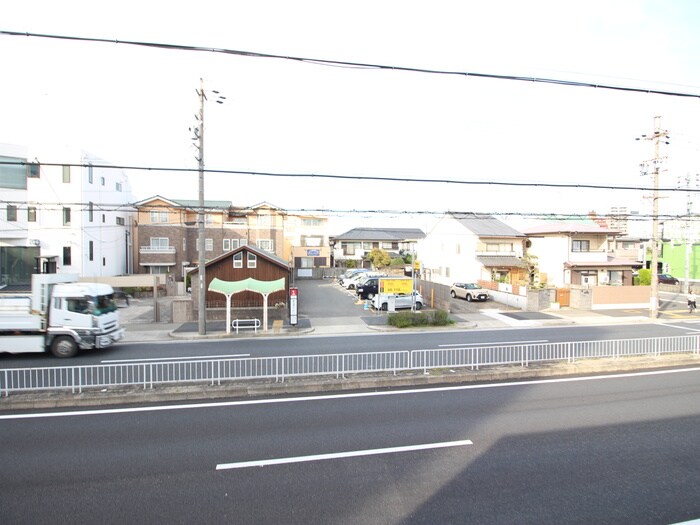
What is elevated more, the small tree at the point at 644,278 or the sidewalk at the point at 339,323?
the small tree at the point at 644,278

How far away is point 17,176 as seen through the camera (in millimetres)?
31062

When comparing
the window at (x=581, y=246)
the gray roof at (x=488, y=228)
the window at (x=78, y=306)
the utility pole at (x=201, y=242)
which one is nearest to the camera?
the window at (x=78, y=306)

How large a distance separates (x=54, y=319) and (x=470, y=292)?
2609cm

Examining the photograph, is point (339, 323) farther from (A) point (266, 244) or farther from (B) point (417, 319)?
(A) point (266, 244)

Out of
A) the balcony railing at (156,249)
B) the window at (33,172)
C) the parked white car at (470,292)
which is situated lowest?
the parked white car at (470,292)

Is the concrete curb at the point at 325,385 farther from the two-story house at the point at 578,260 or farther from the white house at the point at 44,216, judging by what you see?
the white house at the point at 44,216

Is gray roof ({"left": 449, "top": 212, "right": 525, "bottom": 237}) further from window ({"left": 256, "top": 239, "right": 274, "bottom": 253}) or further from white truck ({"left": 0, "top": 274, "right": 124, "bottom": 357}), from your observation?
white truck ({"left": 0, "top": 274, "right": 124, "bottom": 357})

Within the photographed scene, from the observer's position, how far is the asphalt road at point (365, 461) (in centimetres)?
489

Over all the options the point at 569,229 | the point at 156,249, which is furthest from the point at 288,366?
the point at 156,249

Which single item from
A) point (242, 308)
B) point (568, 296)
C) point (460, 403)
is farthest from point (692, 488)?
point (568, 296)

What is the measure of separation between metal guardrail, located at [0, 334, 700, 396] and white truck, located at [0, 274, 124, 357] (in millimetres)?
2478

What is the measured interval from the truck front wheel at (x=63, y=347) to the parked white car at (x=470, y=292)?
25.5 metres

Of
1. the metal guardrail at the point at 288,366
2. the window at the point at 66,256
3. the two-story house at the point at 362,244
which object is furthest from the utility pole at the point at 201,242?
the two-story house at the point at 362,244

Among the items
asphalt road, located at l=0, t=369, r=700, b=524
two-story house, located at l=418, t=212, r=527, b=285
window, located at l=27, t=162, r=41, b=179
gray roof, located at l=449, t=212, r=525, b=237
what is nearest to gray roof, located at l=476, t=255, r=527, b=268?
two-story house, located at l=418, t=212, r=527, b=285
